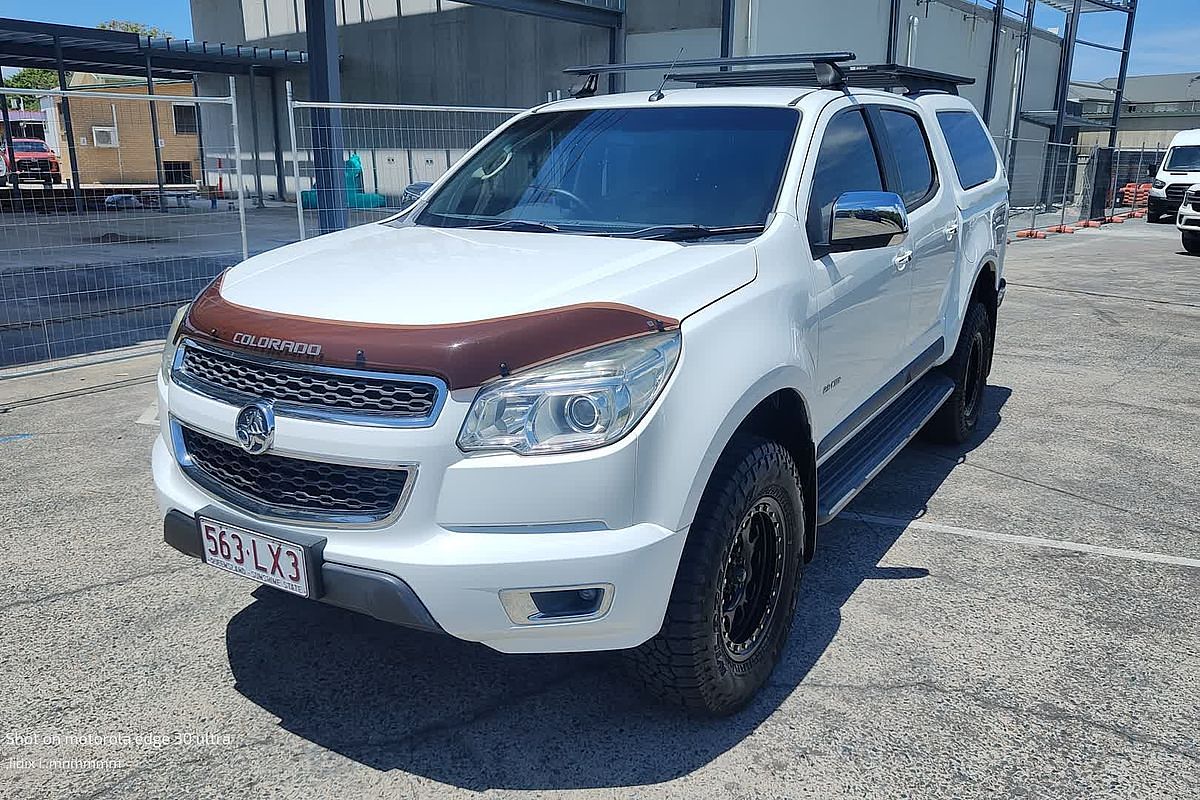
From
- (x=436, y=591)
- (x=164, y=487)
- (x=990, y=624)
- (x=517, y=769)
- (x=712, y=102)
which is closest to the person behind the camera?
(x=436, y=591)

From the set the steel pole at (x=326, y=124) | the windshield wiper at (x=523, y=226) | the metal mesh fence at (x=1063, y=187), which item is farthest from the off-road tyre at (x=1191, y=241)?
the windshield wiper at (x=523, y=226)

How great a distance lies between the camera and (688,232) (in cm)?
323

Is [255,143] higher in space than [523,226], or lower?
higher

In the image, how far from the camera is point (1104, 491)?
4.89m

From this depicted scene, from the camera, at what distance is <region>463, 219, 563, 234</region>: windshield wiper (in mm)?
3459

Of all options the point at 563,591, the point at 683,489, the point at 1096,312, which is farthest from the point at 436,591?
the point at 1096,312

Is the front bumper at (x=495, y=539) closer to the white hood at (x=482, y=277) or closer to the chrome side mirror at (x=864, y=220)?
the white hood at (x=482, y=277)

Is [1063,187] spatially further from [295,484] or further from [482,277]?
[295,484]

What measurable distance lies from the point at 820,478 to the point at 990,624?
81 cm

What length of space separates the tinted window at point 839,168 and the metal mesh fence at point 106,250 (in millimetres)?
5447

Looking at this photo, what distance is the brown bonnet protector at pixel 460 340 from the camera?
2.29 meters

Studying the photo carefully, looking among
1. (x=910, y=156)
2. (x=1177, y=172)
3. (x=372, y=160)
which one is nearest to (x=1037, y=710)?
(x=910, y=156)

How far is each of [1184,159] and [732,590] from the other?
26442 millimetres

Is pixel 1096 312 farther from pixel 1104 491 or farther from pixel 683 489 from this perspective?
pixel 683 489
